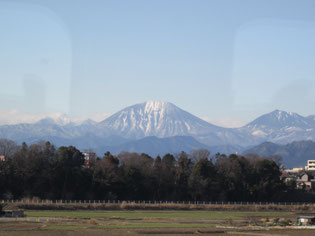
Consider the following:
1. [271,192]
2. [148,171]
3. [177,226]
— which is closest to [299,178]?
[271,192]

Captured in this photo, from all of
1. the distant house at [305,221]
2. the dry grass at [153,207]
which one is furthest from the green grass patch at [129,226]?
the dry grass at [153,207]

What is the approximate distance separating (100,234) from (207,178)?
54663mm

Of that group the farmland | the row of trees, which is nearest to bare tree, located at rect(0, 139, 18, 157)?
the row of trees

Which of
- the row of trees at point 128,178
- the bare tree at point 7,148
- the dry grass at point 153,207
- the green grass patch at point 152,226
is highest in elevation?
the bare tree at point 7,148

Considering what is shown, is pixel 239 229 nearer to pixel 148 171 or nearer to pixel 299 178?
pixel 148 171

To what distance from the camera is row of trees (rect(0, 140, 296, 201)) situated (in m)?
86.3

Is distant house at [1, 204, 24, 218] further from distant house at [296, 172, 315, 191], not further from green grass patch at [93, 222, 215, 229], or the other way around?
distant house at [296, 172, 315, 191]

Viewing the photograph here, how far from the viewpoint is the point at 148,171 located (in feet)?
314

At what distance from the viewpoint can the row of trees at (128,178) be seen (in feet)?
283

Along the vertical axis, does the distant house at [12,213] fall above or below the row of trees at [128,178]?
below

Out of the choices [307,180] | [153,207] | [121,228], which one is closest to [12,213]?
[121,228]

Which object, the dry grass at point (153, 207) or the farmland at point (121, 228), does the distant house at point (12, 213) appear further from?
the dry grass at point (153, 207)

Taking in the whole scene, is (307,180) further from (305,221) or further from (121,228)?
(121,228)

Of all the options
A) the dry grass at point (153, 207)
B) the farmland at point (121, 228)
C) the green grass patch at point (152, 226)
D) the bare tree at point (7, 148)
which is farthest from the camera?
the bare tree at point (7, 148)
